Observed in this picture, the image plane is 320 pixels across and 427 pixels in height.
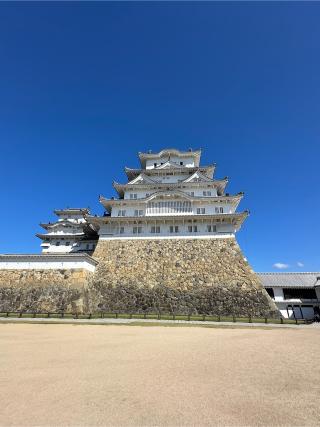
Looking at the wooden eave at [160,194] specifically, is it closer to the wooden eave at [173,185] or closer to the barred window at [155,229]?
the wooden eave at [173,185]

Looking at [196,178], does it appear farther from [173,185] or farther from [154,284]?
[154,284]

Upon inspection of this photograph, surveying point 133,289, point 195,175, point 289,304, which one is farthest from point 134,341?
point 289,304

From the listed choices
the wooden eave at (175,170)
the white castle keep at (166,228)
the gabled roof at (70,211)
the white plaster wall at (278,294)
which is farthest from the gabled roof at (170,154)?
the white plaster wall at (278,294)

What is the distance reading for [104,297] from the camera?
23.0m

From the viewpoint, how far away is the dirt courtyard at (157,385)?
149 inches

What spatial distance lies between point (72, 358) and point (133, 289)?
16.5m

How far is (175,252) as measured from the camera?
25.6 metres

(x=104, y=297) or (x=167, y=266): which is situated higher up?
(x=167, y=266)

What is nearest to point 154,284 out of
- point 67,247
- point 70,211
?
point 67,247

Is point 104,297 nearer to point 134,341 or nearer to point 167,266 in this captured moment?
point 167,266

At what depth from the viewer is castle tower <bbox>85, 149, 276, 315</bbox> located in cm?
2219

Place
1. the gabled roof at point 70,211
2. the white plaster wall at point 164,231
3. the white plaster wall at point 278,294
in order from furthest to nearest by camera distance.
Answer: the gabled roof at point 70,211, the white plaster wall at point 278,294, the white plaster wall at point 164,231

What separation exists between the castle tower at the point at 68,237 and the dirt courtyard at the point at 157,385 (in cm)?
2732

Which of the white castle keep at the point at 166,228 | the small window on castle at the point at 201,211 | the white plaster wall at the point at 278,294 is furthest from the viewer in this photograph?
the white plaster wall at the point at 278,294
